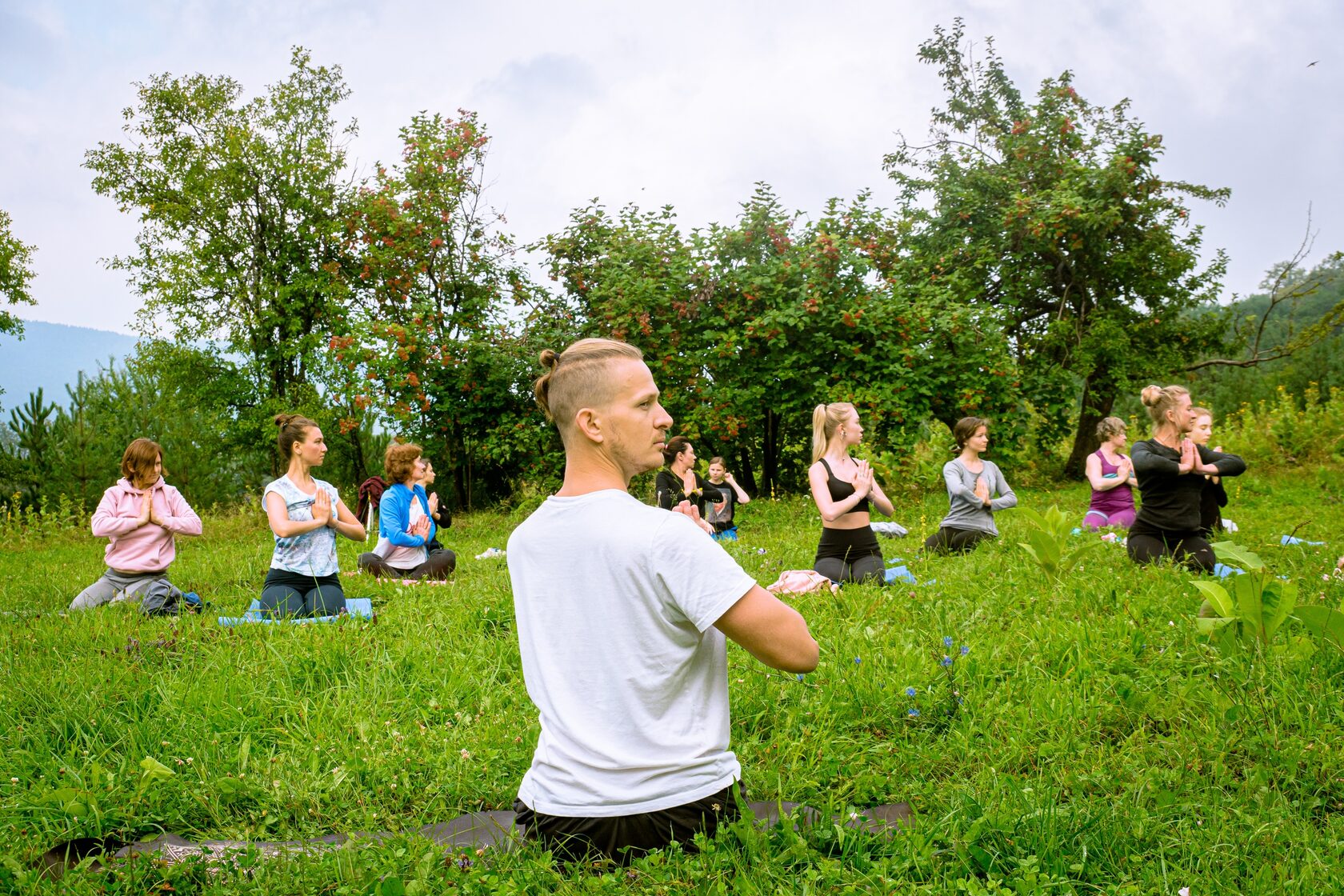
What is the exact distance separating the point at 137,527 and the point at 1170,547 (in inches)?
324

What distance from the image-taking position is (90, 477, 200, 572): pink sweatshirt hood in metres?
7.02

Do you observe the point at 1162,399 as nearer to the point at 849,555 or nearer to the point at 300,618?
the point at 849,555

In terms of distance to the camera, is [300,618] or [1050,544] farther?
[300,618]

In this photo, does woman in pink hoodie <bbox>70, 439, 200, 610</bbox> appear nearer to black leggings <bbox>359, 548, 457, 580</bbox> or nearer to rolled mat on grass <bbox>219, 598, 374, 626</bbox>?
rolled mat on grass <bbox>219, 598, 374, 626</bbox>

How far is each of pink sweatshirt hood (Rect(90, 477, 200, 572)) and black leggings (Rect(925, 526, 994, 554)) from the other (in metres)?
6.62

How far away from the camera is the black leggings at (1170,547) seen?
21.5ft

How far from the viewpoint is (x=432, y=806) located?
3.27 meters

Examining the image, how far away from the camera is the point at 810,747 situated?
11.8 ft

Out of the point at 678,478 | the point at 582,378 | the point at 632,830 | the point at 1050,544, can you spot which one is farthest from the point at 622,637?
the point at 678,478

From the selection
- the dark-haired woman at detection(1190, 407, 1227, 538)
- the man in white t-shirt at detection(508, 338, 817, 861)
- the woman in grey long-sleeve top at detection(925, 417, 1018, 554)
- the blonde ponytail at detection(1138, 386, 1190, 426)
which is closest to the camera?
the man in white t-shirt at detection(508, 338, 817, 861)

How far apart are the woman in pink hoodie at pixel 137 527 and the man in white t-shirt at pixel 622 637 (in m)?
5.83

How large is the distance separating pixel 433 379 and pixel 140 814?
12.6 m

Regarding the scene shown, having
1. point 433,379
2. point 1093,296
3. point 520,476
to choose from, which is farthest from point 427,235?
point 1093,296

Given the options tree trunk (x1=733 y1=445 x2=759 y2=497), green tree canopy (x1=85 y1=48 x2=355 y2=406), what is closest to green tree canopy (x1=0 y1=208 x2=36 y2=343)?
green tree canopy (x1=85 y1=48 x2=355 y2=406)
